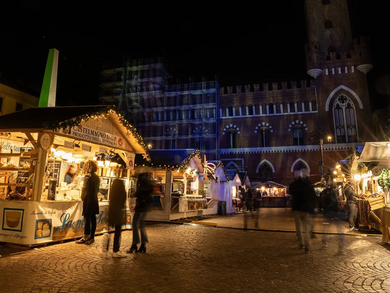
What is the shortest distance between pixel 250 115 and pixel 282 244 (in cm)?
2805

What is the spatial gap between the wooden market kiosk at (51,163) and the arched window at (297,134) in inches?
1021

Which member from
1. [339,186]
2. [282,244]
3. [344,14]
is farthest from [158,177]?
[344,14]

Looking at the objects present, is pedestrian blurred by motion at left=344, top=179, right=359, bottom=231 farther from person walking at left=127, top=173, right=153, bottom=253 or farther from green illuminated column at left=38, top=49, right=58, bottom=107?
green illuminated column at left=38, top=49, right=58, bottom=107

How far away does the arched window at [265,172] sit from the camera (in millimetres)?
32031

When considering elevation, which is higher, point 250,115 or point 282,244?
point 250,115

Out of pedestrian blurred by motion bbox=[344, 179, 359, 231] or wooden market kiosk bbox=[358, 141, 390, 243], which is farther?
pedestrian blurred by motion bbox=[344, 179, 359, 231]

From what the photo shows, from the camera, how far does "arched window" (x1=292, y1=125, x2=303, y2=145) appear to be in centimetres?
3203

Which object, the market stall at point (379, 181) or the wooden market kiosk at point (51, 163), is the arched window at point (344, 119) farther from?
the wooden market kiosk at point (51, 163)

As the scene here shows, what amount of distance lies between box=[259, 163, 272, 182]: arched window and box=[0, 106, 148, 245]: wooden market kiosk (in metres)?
24.2

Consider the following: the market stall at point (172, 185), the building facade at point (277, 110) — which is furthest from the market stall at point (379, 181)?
the building facade at point (277, 110)

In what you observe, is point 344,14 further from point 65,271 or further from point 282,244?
point 65,271

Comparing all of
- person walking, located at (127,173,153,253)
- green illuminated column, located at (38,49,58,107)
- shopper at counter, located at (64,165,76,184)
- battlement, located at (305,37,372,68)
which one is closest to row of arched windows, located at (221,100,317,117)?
battlement, located at (305,37,372,68)

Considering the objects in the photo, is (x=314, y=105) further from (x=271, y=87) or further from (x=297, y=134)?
(x=271, y=87)

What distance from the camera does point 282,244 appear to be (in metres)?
6.99
